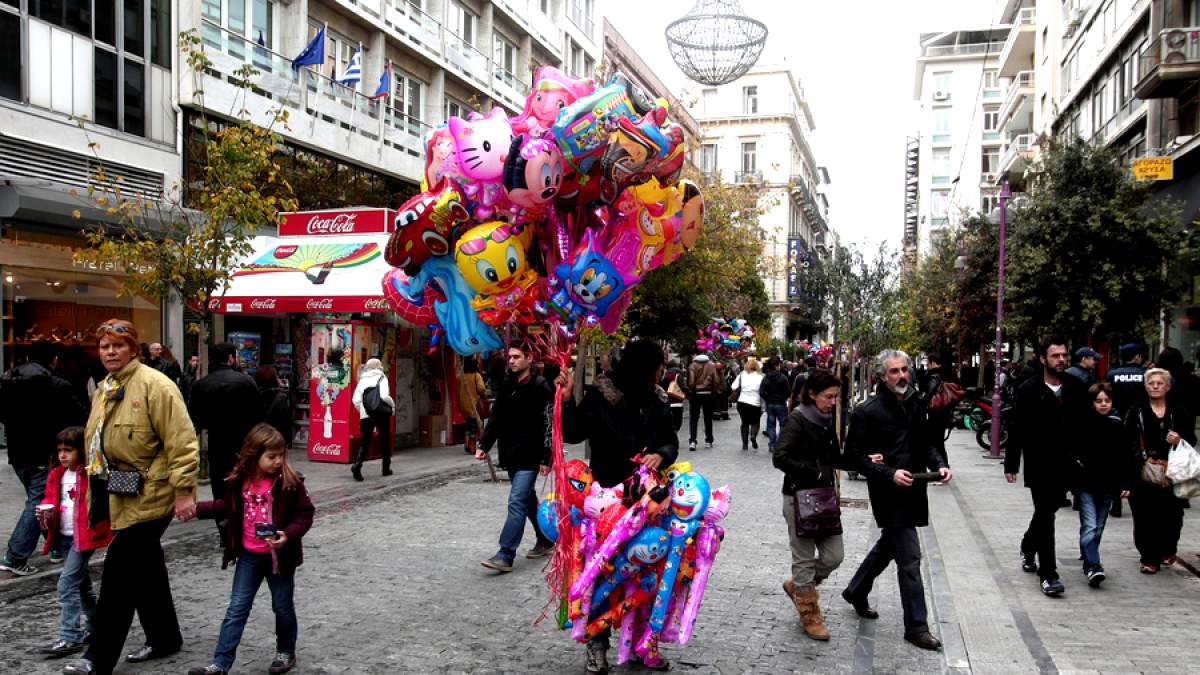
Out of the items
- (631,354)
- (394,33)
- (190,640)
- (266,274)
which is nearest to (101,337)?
(190,640)

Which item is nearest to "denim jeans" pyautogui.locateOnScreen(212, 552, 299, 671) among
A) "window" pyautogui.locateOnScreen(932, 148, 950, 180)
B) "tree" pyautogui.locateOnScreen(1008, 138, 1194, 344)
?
"tree" pyautogui.locateOnScreen(1008, 138, 1194, 344)

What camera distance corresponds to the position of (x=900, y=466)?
225 inches

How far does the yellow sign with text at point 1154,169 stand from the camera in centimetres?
1800

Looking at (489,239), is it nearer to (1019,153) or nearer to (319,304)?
(319,304)

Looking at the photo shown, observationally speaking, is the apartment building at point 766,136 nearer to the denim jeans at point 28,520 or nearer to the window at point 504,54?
the window at point 504,54

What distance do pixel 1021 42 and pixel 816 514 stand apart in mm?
40741

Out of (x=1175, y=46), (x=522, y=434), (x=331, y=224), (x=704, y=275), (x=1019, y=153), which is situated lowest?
(x=522, y=434)

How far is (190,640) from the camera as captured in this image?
18.0 ft

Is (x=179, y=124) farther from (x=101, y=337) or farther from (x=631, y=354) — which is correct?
(x=631, y=354)

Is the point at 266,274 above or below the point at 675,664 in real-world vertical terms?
above

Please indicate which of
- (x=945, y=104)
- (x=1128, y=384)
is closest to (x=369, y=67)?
(x=1128, y=384)

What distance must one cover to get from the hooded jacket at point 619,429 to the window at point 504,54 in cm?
2758

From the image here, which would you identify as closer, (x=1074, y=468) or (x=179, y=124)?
(x=1074, y=468)

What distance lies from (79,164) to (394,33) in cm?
1118
